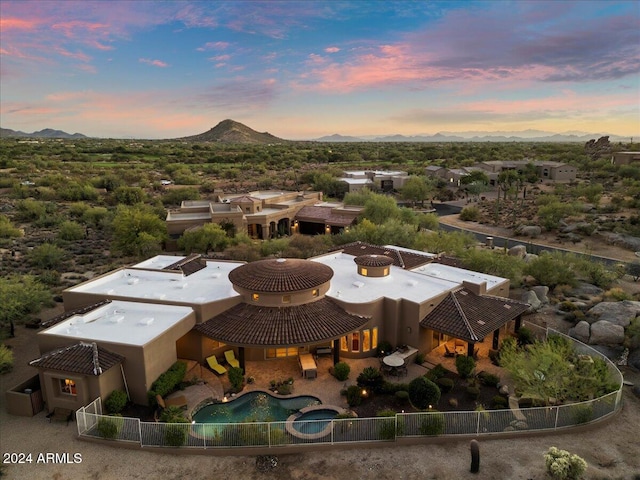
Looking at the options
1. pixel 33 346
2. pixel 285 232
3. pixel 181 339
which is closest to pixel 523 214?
pixel 285 232

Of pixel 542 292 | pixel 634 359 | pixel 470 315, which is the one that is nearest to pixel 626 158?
pixel 542 292

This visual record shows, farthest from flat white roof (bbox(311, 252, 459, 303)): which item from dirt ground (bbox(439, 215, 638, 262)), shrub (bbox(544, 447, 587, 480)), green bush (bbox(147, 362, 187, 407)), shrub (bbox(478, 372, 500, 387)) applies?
dirt ground (bbox(439, 215, 638, 262))

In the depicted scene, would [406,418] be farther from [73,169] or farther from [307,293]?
[73,169]

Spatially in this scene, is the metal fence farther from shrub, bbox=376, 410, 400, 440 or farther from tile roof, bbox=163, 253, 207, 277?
tile roof, bbox=163, 253, 207, 277

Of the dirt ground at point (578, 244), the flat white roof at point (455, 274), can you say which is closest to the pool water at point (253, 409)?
the flat white roof at point (455, 274)

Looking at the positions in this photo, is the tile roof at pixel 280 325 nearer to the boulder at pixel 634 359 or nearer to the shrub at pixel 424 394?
the shrub at pixel 424 394

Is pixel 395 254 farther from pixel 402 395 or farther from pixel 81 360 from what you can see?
pixel 81 360
